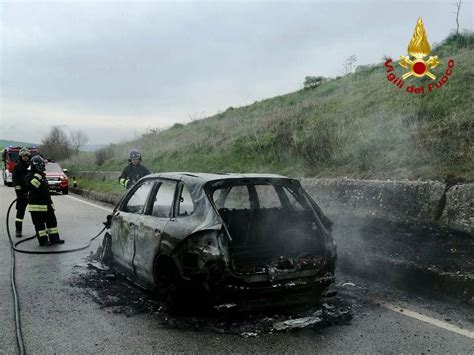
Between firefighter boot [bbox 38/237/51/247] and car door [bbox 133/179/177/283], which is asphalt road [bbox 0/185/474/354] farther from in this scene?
firefighter boot [bbox 38/237/51/247]

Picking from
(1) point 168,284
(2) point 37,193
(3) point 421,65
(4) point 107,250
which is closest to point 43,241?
(2) point 37,193

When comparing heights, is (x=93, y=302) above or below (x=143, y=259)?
below

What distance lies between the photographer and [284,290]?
433 centimetres

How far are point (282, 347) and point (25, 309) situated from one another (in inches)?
111

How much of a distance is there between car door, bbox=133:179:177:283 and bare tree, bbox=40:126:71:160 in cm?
4469

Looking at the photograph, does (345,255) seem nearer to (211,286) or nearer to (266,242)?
(266,242)

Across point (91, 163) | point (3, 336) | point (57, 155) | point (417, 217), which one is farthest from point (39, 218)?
point (57, 155)

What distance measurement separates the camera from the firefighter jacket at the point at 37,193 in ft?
28.7

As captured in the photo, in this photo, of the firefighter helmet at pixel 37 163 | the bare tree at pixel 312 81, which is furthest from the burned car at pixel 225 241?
the bare tree at pixel 312 81

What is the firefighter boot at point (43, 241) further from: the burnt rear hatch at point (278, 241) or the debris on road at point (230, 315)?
the burnt rear hatch at point (278, 241)

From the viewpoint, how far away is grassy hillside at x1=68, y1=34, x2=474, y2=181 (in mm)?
8383

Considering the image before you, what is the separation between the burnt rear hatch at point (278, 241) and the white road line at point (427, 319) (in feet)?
2.61

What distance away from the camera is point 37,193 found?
8.83 meters

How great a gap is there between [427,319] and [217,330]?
206 centimetres
